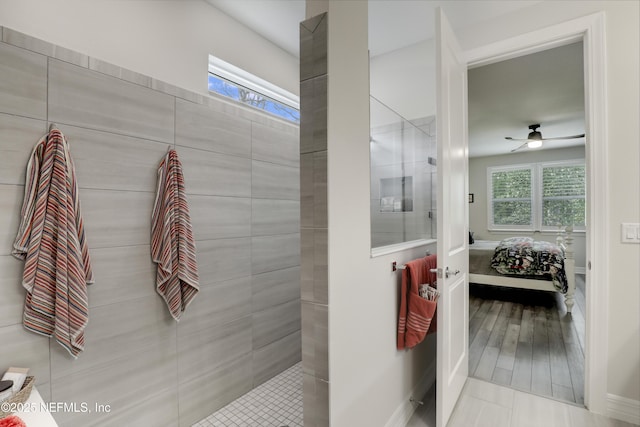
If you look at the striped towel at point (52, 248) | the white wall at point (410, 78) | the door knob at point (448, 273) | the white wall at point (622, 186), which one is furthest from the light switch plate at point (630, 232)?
the striped towel at point (52, 248)

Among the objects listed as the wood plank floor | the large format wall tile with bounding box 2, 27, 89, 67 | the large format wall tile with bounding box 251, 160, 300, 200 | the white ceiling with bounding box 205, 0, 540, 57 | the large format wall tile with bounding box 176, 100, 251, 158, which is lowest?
the wood plank floor

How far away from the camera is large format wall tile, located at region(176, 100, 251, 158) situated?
1.89 m

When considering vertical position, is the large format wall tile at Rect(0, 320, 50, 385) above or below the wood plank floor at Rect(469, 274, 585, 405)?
above

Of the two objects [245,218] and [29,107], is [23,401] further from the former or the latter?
[245,218]

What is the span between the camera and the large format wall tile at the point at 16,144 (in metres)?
1.27

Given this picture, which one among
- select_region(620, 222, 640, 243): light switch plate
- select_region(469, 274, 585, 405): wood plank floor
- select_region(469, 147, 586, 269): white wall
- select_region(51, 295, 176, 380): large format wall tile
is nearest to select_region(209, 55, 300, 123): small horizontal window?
select_region(51, 295, 176, 380): large format wall tile

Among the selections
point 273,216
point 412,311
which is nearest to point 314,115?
point 412,311

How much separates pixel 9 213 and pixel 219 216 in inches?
39.4

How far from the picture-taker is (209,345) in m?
2.04

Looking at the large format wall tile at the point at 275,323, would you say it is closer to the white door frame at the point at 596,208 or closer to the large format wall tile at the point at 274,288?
the large format wall tile at the point at 274,288

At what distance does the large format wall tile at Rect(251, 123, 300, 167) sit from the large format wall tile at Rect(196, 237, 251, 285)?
0.66 m

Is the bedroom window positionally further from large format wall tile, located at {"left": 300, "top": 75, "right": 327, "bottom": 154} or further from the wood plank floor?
large format wall tile, located at {"left": 300, "top": 75, "right": 327, "bottom": 154}

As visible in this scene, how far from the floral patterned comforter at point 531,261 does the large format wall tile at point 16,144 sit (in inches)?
191

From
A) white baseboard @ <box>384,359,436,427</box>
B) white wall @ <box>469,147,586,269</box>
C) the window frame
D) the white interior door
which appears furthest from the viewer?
the window frame
